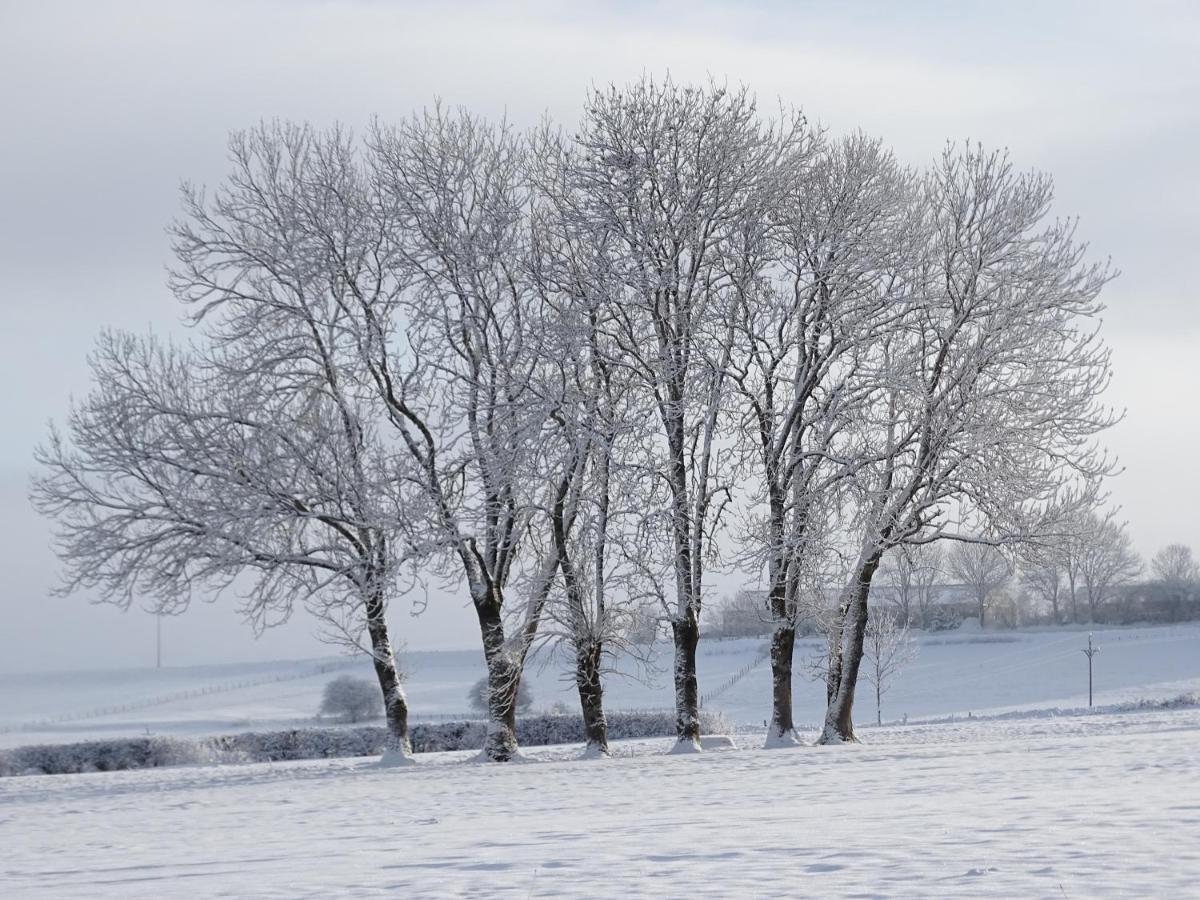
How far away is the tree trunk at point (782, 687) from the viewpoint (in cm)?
2378

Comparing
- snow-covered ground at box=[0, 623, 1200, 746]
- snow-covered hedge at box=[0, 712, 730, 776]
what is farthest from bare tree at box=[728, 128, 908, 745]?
snow-covered ground at box=[0, 623, 1200, 746]

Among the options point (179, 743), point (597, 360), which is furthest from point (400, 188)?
point (179, 743)

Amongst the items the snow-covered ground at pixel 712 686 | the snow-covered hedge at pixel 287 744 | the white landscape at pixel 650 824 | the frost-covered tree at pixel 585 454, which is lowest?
the snow-covered ground at pixel 712 686

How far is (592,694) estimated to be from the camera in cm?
2391

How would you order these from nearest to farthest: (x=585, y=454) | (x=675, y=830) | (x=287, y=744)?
1. (x=675, y=830)
2. (x=585, y=454)
3. (x=287, y=744)

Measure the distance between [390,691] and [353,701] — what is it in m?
37.7

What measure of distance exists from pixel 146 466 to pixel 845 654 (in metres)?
13.8

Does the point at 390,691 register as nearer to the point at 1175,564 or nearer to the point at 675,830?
the point at 675,830

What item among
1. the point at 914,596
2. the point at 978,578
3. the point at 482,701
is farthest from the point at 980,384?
the point at 914,596

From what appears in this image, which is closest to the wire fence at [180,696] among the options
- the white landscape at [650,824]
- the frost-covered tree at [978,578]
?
the white landscape at [650,824]

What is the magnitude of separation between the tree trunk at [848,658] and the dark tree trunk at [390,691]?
26.3 ft

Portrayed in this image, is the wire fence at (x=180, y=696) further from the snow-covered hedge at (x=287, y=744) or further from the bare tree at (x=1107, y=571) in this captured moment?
the bare tree at (x=1107, y=571)

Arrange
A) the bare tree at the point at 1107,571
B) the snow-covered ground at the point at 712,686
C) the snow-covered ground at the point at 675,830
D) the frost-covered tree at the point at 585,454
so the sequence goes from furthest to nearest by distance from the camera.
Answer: the bare tree at the point at 1107,571, the snow-covered ground at the point at 712,686, the frost-covered tree at the point at 585,454, the snow-covered ground at the point at 675,830

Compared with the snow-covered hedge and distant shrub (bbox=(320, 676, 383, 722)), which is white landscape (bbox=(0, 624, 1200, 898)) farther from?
distant shrub (bbox=(320, 676, 383, 722))
